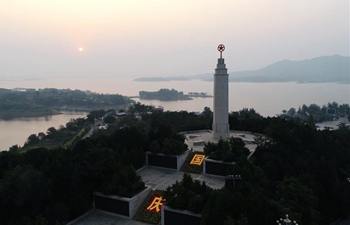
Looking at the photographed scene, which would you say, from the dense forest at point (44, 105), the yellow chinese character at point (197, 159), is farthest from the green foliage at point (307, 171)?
the dense forest at point (44, 105)

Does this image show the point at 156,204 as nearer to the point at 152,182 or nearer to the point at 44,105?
the point at 152,182

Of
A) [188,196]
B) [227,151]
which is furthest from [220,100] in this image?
[188,196]

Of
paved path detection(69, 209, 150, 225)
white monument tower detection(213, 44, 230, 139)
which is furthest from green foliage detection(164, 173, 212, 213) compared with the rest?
white monument tower detection(213, 44, 230, 139)

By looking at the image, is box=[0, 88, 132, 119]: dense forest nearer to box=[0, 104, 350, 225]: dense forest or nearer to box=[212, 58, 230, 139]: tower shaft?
box=[212, 58, 230, 139]: tower shaft

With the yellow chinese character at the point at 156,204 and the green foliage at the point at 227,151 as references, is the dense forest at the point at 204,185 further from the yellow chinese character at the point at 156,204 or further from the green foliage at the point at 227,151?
the yellow chinese character at the point at 156,204

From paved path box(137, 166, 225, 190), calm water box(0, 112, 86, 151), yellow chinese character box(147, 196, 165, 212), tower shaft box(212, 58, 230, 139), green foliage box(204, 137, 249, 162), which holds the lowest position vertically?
calm water box(0, 112, 86, 151)

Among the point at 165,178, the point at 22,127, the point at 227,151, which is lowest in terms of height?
the point at 22,127

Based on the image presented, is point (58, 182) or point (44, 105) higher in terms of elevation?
point (58, 182)

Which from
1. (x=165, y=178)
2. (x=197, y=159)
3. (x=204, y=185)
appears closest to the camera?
(x=204, y=185)
